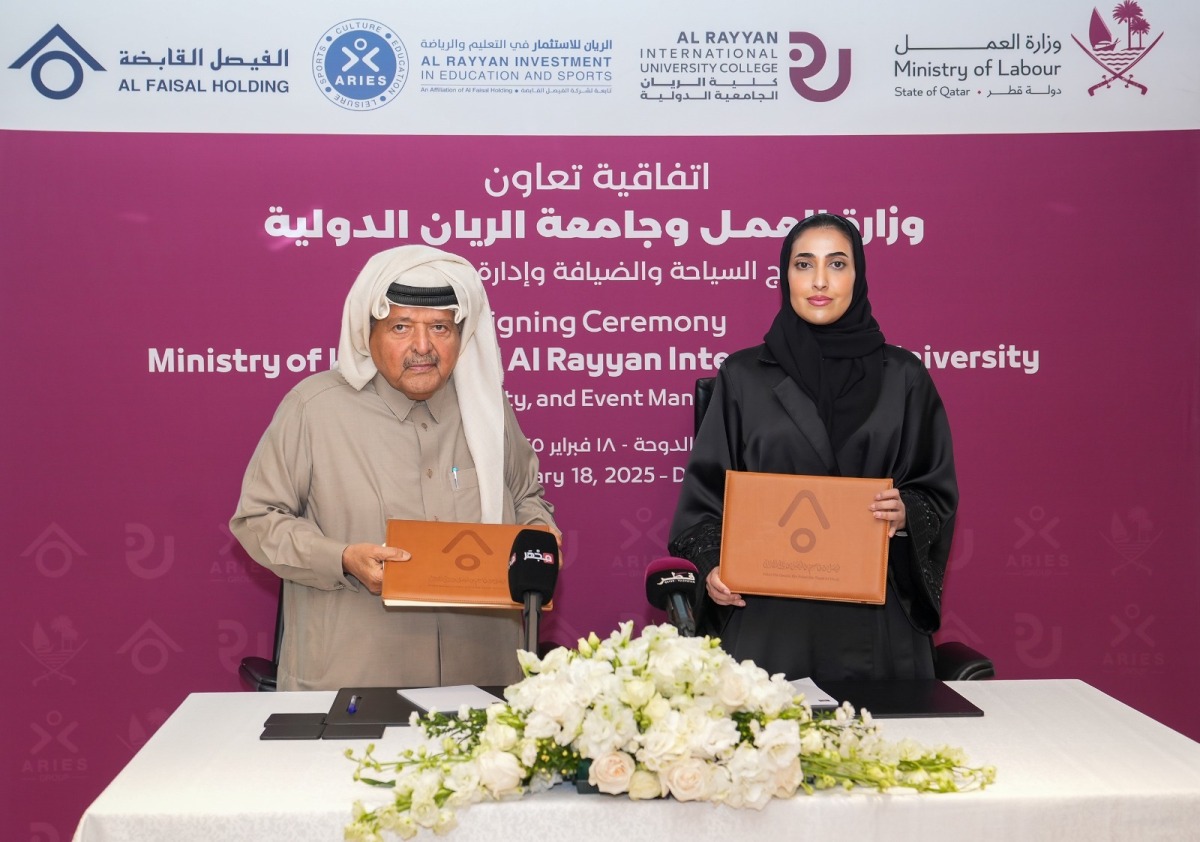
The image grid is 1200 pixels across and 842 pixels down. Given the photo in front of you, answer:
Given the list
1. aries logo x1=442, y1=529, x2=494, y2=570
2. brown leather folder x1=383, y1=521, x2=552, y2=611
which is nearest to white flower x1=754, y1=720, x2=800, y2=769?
brown leather folder x1=383, y1=521, x2=552, y2=611

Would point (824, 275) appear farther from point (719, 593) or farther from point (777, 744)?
point (777, 744)

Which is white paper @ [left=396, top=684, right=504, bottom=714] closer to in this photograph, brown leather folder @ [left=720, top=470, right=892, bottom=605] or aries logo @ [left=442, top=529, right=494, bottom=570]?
aries logo @ [left=442, top=529, right=494, bottom=570]

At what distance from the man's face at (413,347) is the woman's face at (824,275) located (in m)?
0.99

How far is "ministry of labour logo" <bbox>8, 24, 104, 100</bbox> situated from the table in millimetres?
2764

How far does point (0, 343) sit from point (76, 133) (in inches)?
31.2

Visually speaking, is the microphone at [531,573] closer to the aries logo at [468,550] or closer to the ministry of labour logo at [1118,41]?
the aries logo at [468,550]

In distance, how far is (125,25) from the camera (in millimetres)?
3998

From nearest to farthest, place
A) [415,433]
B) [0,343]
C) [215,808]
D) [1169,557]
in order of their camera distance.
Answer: [215,808] < [415,433] < [0,343] < [1169,557]

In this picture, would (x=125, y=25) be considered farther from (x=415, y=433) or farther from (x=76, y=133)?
(x=415, y=433)

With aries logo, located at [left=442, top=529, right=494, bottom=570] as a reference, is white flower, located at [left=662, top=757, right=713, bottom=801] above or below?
below

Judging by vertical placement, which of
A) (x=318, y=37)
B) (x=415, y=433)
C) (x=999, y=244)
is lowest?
(x=415, y=433)

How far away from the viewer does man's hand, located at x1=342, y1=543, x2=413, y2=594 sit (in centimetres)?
268

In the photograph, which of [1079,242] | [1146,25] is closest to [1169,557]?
[1079,242]

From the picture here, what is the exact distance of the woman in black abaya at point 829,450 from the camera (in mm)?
2998
